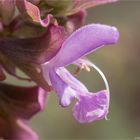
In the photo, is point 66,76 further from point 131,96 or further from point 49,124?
point 131,96

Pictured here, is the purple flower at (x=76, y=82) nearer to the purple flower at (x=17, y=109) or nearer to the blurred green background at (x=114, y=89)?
the purple flower at (x=17, y=109)

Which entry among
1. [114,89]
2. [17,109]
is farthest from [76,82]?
[114,89]

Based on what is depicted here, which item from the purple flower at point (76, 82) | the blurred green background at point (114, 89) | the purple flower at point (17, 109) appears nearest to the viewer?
the purple flower at point (76, 82)

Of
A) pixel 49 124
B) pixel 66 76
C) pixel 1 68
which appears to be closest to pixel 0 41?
pixel 1 68

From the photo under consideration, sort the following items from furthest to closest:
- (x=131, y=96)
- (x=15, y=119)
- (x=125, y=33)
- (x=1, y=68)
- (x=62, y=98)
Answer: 1. (x=125, y=33)
2. (x=131, y=96)
3. (x=15, y=119)
4. (x=1, y=68)
5. (x=62, y=98)

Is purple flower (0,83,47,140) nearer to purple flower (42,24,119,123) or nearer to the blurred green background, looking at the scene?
purple flower (42,24,119,123)

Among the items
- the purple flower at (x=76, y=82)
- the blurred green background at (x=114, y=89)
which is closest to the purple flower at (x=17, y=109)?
the purple flower at (x=76, y=82)

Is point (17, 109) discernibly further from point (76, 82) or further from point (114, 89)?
point (114, 89)

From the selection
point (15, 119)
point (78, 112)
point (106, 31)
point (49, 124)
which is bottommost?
point (49, 124)
